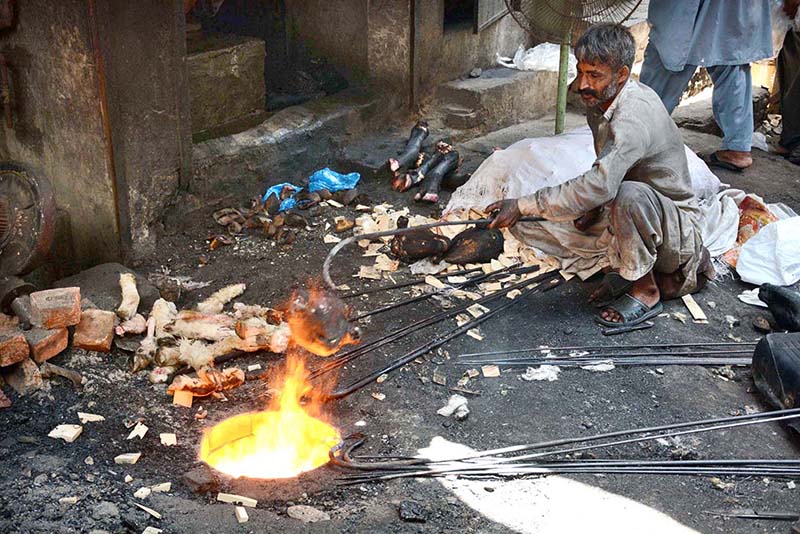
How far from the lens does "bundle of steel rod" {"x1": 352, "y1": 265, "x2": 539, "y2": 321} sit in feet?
18.4

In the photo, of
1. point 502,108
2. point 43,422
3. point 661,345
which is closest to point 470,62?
point 502,108

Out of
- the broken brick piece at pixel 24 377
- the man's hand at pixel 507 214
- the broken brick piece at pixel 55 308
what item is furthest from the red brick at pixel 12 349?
the man's hand at pixel 507 214

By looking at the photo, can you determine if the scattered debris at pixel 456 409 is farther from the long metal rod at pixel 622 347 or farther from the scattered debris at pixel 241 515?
the scattered debris at pixel 241 515

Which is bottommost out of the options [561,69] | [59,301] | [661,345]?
[661,345]

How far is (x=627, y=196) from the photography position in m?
5.32

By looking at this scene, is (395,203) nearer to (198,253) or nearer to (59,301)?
(198,253)

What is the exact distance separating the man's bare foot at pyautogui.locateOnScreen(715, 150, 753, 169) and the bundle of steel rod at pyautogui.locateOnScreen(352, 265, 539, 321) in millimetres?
3214

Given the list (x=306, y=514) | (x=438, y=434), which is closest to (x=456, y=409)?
(x=438, y=434)

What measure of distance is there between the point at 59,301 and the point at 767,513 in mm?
3819

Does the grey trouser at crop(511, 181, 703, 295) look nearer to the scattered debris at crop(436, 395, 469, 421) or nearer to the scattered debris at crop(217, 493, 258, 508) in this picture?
the scattered debris at crop(436, 395, 469, 421)

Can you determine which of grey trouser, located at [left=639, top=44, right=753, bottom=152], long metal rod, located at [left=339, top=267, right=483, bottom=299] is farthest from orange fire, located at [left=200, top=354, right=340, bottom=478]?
grey trouser, located at [left=639, top=44, right=753, bottom=152]

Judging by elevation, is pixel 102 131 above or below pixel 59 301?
above

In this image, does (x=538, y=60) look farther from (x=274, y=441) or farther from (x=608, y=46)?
(x=274, y=441)

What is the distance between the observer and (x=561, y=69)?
768cm
